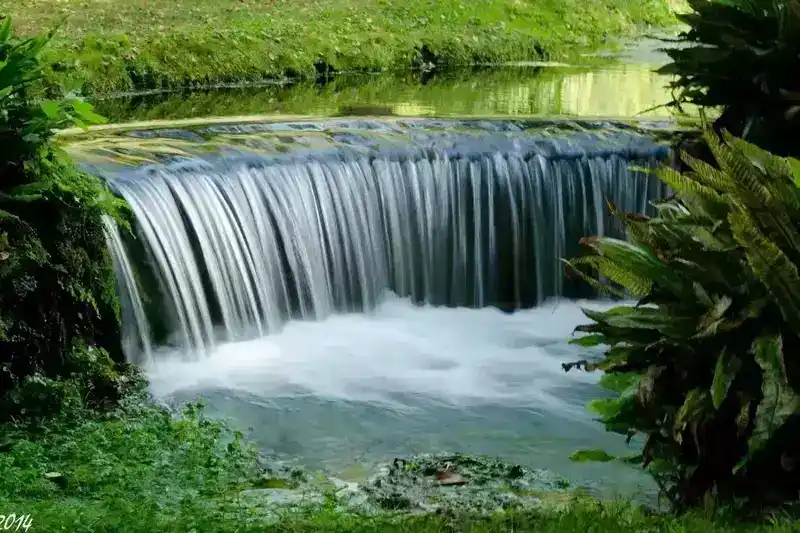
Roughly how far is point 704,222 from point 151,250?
15.9 ft

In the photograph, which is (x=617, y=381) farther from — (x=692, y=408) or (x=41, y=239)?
(x=41, y=239)

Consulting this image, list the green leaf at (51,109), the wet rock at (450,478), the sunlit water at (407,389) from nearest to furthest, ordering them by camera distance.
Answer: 1. the wet rock at (450,478)
2. the green leaf at (51,109)
3. the sunlit water at (407,389)

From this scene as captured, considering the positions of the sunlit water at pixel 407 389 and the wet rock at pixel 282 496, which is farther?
the sunlit water at pixel 407 389

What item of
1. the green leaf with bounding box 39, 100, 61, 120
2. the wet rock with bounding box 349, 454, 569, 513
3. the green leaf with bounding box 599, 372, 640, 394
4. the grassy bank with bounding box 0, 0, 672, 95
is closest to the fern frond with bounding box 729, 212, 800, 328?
the green leaf with bounding box 599, 372, 640, 394

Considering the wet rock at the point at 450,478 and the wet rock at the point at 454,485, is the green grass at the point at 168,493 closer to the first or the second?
the wet rock at the point at 454,485

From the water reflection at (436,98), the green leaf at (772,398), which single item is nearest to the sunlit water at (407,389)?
the green leaf at (772,398)

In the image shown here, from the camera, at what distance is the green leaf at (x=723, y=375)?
14.3ft

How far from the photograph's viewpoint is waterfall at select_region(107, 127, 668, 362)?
8766mm

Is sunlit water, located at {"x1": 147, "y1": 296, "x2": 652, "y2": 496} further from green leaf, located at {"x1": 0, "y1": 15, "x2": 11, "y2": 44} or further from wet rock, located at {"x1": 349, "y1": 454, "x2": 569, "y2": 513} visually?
green leaf, located at {"x1": 0, "y1": 15, "x2": 11, "y2": 44}

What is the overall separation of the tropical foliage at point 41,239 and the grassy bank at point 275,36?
7.57 metres

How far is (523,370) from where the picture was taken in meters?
8.91

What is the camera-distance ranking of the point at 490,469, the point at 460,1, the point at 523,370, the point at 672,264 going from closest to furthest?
1. the point at 672,264
2. the point at 490,469
3. the point at 523,370
4. the point at 460,1

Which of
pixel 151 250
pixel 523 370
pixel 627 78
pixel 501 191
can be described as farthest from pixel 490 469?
pixel 627 78

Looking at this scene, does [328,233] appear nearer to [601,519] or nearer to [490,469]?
[490,469]
